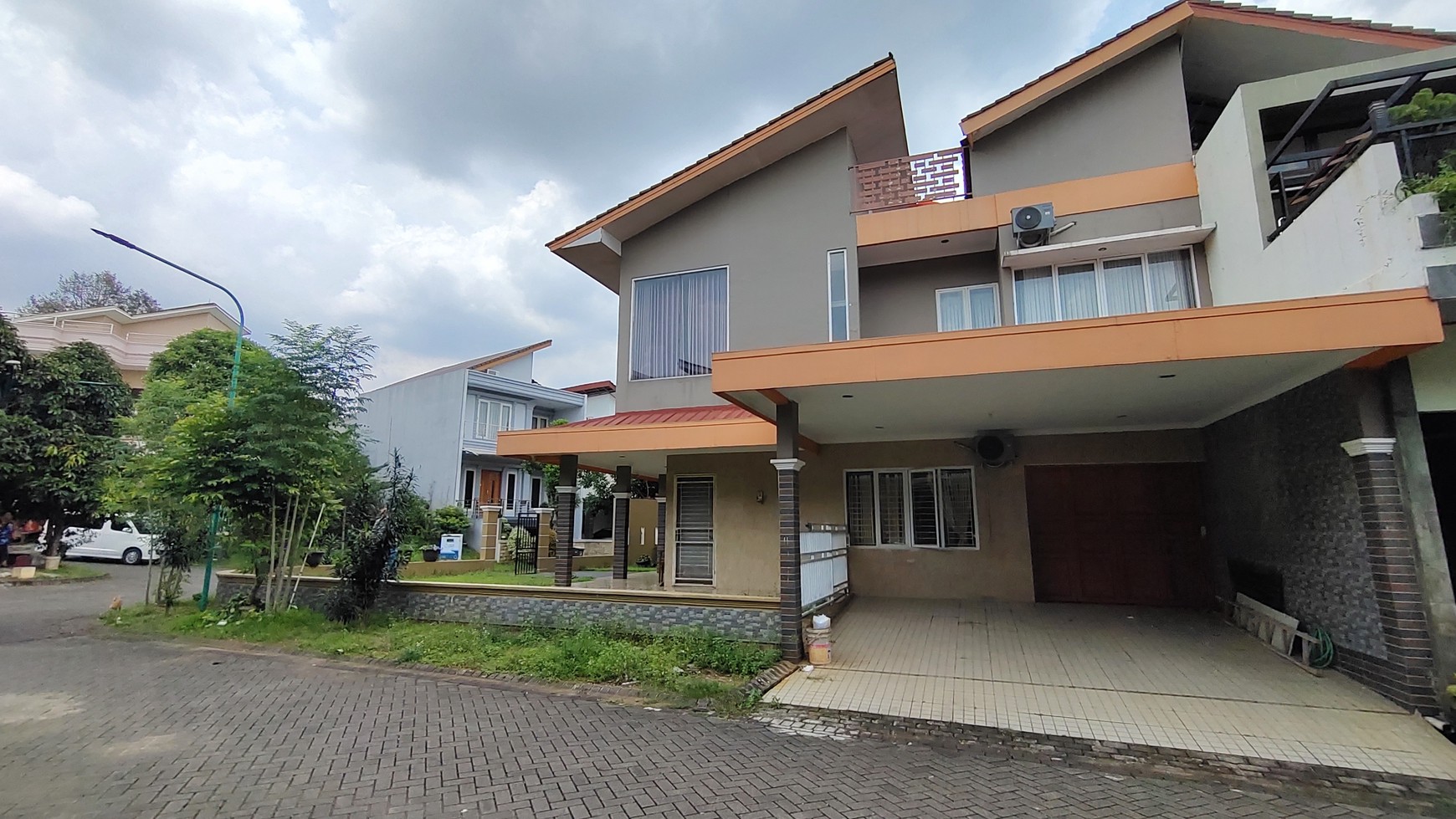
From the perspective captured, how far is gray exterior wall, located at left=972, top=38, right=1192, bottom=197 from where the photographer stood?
9.80m

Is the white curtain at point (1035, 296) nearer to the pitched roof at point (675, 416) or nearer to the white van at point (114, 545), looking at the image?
the pitched roof at point (675, 416)

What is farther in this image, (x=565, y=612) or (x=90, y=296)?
(x=90, y=296)

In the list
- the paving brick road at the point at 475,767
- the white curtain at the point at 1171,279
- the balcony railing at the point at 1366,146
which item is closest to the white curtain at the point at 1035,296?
the white curtain at the point at 1171,279

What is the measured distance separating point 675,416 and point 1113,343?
6.63 metres

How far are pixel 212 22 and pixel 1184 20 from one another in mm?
15473

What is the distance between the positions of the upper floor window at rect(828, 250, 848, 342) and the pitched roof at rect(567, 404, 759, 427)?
2.20m

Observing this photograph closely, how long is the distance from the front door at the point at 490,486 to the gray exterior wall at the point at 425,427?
1719 mm

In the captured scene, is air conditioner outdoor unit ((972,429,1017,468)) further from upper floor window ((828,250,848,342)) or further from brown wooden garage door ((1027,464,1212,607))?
upper floor window ((828,250,848,342))

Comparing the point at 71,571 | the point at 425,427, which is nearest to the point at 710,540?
the point at 425,427

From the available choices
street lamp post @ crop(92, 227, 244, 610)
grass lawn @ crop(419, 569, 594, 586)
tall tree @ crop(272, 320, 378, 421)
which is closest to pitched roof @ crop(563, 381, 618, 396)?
grass lawn @ crop(419, 569, 594, 586)

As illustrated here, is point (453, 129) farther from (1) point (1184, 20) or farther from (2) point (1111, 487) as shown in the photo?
(2) point (1111, 487)

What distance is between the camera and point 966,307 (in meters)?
10.7

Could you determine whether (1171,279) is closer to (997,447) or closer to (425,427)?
(997,447)

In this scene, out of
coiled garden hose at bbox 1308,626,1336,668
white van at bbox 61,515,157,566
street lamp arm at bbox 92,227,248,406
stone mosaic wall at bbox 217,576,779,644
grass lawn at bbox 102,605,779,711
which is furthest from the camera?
white van at bbox 61,515,157,566
